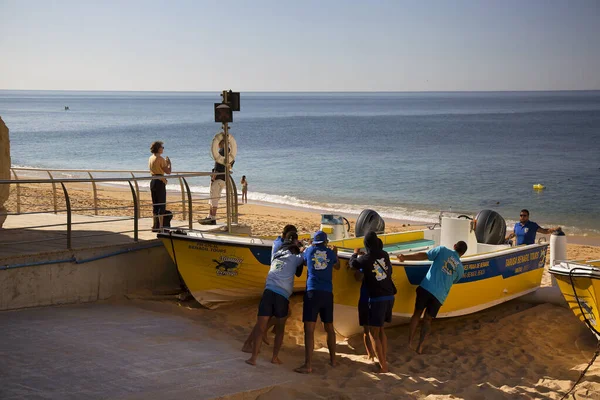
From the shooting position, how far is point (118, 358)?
7.42 metres

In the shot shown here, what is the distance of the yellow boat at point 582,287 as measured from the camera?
8219 mm

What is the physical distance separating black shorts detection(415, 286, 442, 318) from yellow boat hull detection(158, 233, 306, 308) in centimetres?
165

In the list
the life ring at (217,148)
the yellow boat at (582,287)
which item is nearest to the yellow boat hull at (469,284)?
the yellow boat at (582,287)

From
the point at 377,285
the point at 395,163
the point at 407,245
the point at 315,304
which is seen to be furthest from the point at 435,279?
the point at 395,163

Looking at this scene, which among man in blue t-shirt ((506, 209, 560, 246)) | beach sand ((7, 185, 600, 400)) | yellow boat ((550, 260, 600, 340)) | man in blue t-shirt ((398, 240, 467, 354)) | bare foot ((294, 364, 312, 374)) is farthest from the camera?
man in blue t-shirt ((506, 209, 560, 246))

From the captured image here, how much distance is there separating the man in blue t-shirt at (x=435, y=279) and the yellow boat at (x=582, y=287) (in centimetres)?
113

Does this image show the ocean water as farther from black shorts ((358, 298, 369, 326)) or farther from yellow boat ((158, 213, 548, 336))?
black shorts ((358, 298, 369, 326))

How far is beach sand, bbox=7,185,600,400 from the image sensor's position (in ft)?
25.1

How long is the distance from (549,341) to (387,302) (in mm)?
2647

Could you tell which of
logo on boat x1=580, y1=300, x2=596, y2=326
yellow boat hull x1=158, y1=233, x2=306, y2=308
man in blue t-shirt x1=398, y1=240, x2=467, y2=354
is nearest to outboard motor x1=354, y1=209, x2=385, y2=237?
yellow boat hull x1=158, y1=233, x2=306, y2=308

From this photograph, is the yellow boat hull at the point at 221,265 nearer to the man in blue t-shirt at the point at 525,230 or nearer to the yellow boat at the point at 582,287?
the yellow boat at the point at 582,287

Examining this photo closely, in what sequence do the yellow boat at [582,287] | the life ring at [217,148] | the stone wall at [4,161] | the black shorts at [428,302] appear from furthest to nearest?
the stone wall at [4,161] → the life ring at [217,148] → the black shorts at [428,302] → the yellow boat at [582,287]

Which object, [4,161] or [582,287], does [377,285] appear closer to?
[582,287]

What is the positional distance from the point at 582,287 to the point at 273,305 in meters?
3.48
